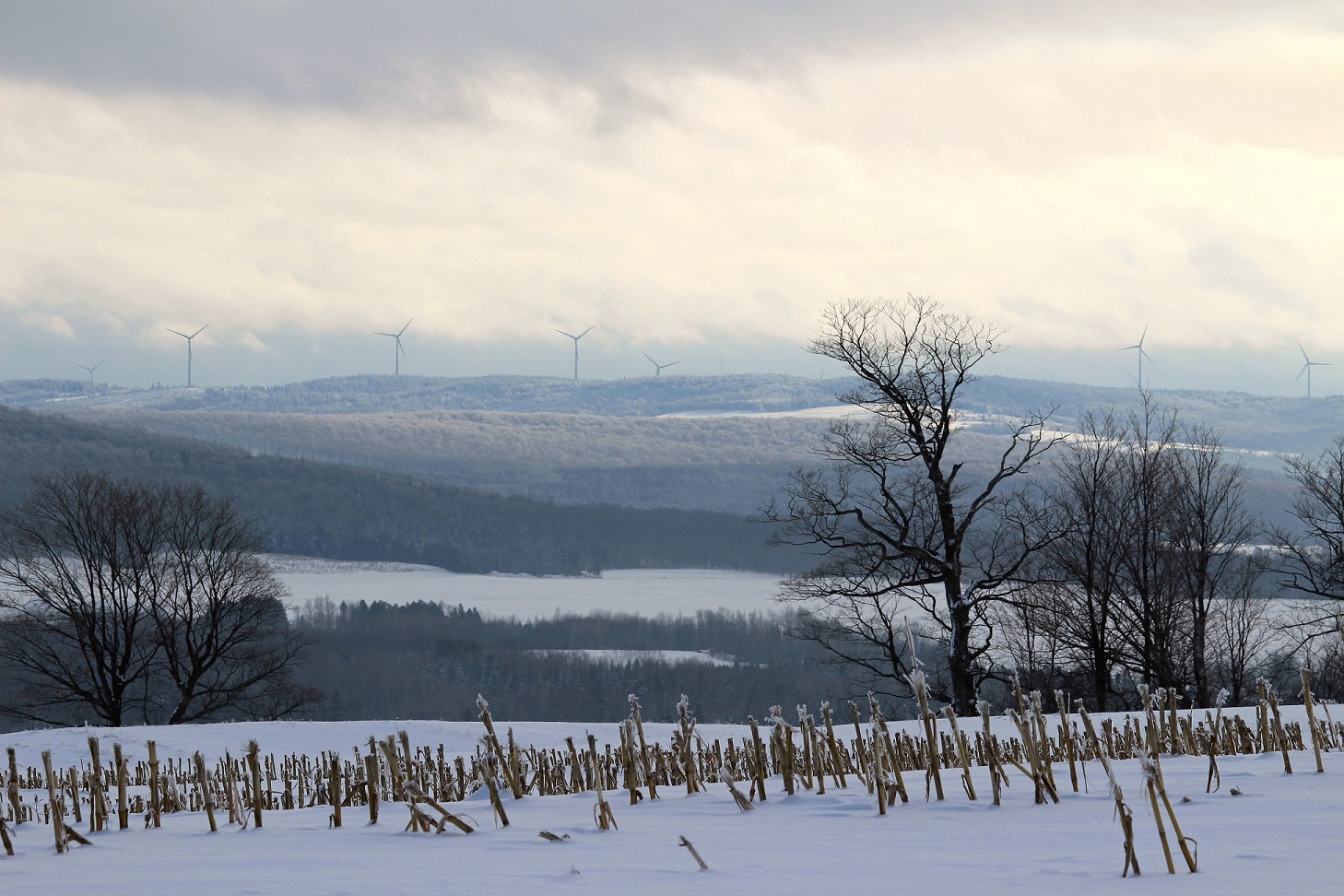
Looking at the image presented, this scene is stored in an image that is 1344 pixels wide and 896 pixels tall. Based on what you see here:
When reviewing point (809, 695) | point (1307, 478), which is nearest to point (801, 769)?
point (1307, 478)

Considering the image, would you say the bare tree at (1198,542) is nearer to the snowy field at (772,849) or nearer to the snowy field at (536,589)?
the snowy field at (772,849)

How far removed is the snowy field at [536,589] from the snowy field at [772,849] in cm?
10874

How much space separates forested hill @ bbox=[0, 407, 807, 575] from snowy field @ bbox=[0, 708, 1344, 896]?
392 feet

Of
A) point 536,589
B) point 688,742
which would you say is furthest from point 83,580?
point 536,589

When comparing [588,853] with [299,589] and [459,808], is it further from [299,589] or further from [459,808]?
[299,589]

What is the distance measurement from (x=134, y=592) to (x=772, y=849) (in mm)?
39018

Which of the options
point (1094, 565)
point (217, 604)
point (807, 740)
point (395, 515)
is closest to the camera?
point (807, 740)

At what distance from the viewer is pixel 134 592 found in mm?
39781

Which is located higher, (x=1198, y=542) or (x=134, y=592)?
(x=1198, y=542)

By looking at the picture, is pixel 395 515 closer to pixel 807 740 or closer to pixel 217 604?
pixel 217 604

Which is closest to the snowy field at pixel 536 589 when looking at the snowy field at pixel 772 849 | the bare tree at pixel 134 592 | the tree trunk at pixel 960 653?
the bare tree at pixel 134 592

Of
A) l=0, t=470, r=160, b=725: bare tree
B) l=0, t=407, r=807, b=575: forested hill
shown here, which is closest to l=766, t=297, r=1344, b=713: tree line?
l=0, t=470, r=160, b=725: bare tree

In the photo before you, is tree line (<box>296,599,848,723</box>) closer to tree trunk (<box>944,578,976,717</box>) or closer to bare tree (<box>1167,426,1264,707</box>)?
bare tree (<box>1167,426,1264,707</box>)

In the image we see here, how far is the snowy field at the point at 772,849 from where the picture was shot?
433cm
